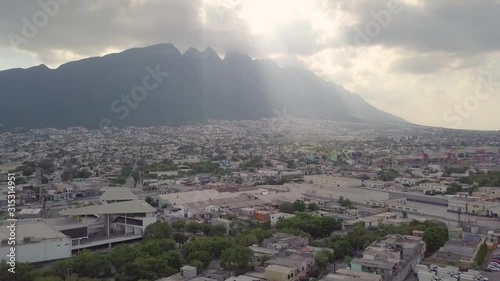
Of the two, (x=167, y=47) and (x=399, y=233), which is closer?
(x=399, y=233)

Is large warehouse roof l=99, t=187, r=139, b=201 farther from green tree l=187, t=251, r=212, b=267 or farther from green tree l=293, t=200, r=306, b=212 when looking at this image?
green tree l=187, t=251, r=212, b=267

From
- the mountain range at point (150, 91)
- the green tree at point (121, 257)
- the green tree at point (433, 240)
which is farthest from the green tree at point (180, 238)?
the mountain range at point (150, 91)

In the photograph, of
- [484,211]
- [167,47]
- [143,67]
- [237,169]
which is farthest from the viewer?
[167,47]

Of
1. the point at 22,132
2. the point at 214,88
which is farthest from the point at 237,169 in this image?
the point at 214,88

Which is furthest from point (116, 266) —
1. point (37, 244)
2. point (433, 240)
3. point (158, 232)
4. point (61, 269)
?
point (433, 240)

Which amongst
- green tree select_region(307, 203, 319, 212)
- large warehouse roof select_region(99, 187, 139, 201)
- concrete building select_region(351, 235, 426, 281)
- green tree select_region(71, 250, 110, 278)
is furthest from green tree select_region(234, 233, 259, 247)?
large warehouse roof select_region(99, 187, 139, 201)

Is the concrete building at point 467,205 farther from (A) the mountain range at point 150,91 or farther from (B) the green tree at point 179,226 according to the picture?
(A) the mountain range at point 150,91

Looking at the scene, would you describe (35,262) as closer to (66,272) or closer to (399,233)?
(66,272)

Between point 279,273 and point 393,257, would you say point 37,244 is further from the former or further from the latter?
point 393,257
